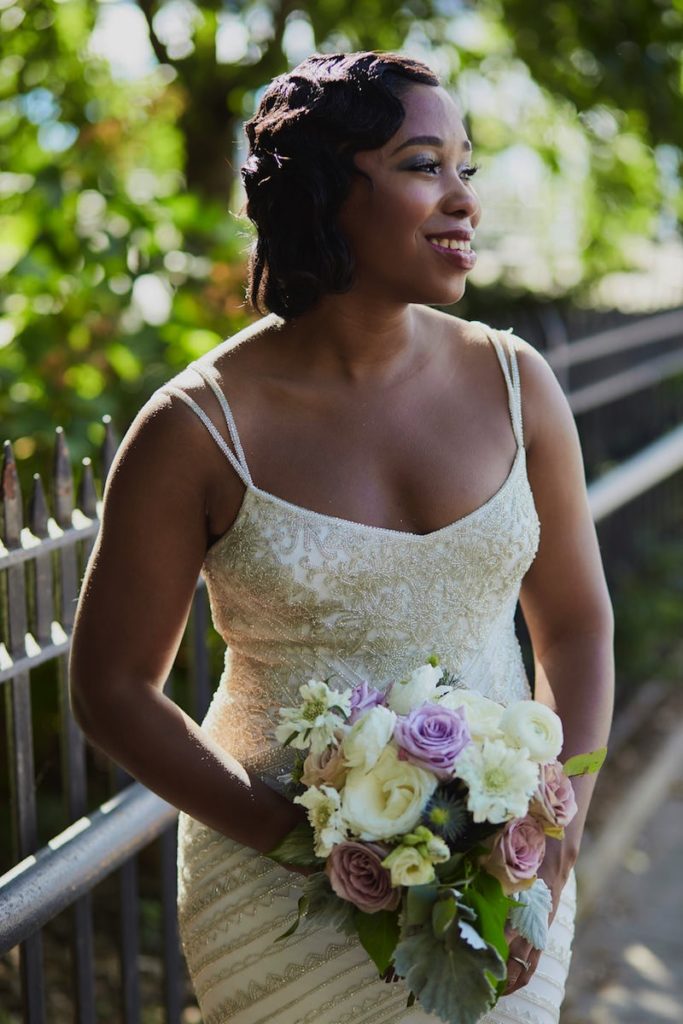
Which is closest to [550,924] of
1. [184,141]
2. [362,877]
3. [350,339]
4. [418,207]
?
[362,877]

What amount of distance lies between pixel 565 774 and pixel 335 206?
91 cm

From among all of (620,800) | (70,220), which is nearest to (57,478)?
(70,220)

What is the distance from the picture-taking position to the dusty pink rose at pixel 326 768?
186 centimetres

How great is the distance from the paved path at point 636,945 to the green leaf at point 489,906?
93.3 inches

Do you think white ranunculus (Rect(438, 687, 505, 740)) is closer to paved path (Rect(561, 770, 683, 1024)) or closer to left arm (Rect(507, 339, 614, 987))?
left arm (Rect(507, 339, 614, 987))

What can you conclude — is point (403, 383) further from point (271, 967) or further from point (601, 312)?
point (601, 312)

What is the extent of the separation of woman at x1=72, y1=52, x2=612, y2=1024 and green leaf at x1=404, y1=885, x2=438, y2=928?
0.25 meters

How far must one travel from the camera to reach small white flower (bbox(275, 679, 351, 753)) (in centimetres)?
186

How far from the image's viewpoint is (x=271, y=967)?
2.21 m

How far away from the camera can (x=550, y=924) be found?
7.36 ft

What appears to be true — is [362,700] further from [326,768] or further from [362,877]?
[362,877]

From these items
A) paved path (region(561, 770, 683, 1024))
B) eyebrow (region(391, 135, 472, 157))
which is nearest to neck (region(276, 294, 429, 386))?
eyebrow (region(391, 135, 472, 157))

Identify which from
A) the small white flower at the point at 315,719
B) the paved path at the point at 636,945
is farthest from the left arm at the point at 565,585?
the paved path at the point at 636,945

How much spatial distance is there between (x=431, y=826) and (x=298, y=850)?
0.72 ft
